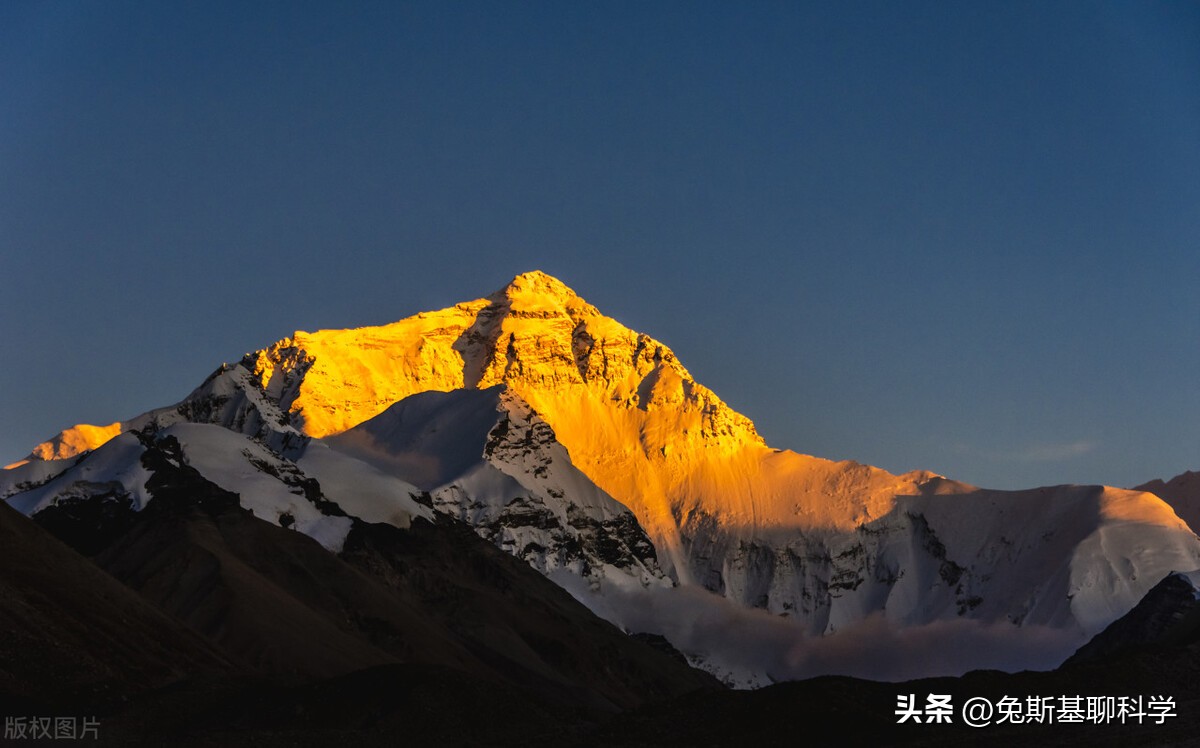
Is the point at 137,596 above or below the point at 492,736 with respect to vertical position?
above

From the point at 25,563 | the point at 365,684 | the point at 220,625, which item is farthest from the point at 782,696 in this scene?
the point at 220,625

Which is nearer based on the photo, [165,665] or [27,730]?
[27,730]

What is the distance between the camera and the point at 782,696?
325 ft

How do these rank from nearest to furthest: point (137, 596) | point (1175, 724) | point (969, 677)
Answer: point (1175, 724) < point (969, 677) < point (137, 596)

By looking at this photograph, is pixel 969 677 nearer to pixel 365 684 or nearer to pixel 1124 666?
pixel 1124 666

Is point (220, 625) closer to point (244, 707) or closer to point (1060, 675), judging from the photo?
point (244, 707)

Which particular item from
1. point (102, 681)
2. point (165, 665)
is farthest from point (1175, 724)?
point (165, 665)

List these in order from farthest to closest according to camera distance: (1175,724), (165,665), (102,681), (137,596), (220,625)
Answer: (220,625), (137,596), (165,665), (102,681), (1175,724)

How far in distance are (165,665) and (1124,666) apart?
2793 inches

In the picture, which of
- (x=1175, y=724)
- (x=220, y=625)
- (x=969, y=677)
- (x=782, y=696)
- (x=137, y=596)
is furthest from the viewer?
(x=220, y=625)

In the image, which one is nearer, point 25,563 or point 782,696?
point 782,696

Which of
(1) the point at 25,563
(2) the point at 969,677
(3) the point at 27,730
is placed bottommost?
(3) the point at 27,730

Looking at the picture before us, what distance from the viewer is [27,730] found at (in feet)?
330

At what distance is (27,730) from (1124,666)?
57839 mm
